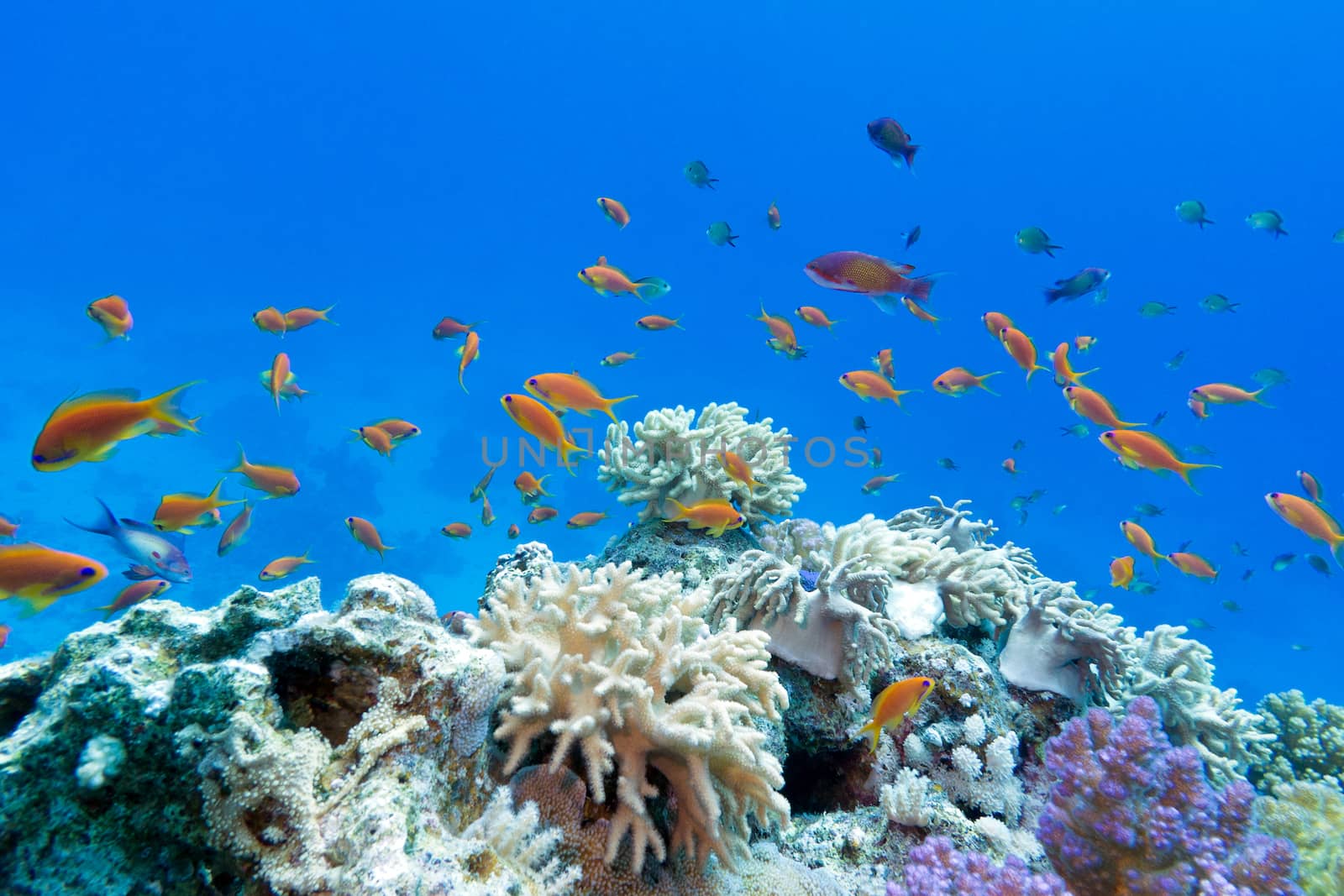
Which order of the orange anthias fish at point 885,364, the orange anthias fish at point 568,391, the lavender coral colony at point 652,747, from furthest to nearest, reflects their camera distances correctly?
the orange anthias fish at point 885,364 < the orange anthias fish at point 568,391 < the lavender coral colony at point 652,747

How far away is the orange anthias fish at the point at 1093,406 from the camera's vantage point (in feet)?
17.9

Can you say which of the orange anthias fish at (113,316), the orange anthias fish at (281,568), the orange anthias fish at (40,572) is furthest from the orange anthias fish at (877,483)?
the orange anthias fish at (113,316)

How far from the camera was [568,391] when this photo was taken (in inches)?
171

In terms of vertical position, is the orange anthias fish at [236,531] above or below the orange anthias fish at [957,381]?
below

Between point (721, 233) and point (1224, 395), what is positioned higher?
point (721, 233)

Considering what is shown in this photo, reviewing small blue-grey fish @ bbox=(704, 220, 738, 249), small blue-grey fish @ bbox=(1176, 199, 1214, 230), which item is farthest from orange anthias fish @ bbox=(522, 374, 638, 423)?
small blue-grey fish @ bbox=(1176, 199, 1214, 230)

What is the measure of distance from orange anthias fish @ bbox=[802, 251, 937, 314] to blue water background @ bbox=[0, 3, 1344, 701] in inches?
1619

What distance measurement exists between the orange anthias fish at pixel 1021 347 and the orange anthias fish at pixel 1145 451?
914 millimetres

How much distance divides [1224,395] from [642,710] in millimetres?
8041

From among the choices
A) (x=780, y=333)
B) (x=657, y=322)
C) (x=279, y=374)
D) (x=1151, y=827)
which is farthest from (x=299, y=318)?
(x=1151, y=827)

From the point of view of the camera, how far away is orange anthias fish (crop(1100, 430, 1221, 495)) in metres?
5.04

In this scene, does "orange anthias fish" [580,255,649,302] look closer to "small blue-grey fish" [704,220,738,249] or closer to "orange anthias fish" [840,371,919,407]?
"small blue-grey fish" [704,220,738,249]

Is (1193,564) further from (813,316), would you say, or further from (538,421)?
(538,421)

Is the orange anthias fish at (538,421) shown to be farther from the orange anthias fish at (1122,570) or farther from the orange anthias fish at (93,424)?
the orange anthias fish at (1122,570)
